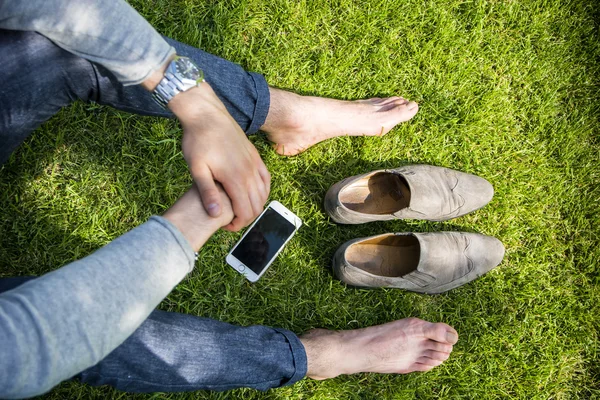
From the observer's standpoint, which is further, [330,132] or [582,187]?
[582,187]

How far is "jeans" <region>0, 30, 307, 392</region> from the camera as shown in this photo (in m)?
1.55

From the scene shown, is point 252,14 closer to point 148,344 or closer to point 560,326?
point 148,344

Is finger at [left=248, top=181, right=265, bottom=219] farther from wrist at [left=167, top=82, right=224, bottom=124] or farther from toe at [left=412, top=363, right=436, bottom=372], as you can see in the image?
toe at [left=412, top=363, right=436, bottom=372]

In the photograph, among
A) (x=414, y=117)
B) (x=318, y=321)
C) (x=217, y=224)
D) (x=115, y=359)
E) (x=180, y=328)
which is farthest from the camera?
(x=414, y=117)

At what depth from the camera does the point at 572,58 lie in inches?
106

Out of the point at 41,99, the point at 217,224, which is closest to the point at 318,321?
the point at 217,224

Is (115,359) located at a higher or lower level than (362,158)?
lower

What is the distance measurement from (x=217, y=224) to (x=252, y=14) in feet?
4.90

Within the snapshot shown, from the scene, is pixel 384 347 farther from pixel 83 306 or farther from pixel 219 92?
pixel 83 306

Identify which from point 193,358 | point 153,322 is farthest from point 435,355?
point 153,322

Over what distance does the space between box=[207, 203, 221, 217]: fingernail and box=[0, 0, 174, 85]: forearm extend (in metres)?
0.46

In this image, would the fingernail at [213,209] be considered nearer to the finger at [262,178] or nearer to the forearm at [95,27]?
the finger at [262,178]

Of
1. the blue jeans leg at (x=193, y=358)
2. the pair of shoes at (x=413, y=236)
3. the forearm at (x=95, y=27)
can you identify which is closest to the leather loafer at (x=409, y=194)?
the pair of shoes at (x=413, y=236)

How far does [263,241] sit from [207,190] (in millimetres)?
1013
